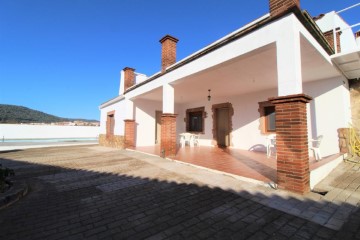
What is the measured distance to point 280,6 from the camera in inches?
159

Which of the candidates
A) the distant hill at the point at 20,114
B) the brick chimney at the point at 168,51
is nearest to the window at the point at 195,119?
the brick chimney at the point at 168,51

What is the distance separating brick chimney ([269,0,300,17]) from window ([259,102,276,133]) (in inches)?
199

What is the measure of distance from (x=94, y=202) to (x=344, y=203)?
163 inches

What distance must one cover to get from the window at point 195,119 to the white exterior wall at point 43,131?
49.8ft

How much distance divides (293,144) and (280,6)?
2852 mm

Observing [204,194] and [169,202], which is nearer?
[169,202]

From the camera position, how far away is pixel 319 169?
431 centimetres

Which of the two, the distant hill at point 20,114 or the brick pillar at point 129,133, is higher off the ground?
the distant hill at point 20,114

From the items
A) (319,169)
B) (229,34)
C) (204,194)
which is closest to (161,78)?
(229,34)

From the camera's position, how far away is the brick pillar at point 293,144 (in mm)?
3539

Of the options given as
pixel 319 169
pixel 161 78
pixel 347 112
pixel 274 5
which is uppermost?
pixel 274 5

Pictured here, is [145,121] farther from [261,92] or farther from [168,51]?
[261,92]

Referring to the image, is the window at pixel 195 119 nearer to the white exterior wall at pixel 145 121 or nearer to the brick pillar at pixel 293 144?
the white exterior wall at pixel 145 121

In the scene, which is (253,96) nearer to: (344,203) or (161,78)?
(161,78)
